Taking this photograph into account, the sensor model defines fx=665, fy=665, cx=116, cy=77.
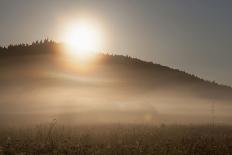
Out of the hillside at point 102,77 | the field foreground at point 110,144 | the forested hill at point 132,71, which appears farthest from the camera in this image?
the forested hill at point 132,71

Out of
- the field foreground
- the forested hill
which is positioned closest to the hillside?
the forested hill

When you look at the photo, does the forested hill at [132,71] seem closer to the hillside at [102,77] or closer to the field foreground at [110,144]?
the hillside at [102,77]

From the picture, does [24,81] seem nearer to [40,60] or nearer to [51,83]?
[51,83]

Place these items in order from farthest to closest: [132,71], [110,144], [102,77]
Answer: [132,71] < [102,77] < [110,144]

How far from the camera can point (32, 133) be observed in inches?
1029

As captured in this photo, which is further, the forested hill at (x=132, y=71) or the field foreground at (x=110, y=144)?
the forested hill at (x=132, y=71)

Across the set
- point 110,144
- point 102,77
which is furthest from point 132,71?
point 110,144

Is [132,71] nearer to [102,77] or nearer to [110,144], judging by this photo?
[102,77]

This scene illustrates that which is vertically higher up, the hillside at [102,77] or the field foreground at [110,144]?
the hillside at [102,77]

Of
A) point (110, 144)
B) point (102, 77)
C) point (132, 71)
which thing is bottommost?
point (110, 144)

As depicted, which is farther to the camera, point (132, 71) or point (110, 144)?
point (132, 71)

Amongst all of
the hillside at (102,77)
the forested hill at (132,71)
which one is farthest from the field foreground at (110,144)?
the forested hill at (132,71)

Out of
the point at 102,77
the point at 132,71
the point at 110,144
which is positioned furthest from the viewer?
the point at 132,71

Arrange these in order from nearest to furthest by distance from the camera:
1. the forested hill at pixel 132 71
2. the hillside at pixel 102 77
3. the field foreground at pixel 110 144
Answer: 1. the field foreground at pixel 110 144
2. the hillside at pixel 102 77
3. the forested hill at pixel 132 71
